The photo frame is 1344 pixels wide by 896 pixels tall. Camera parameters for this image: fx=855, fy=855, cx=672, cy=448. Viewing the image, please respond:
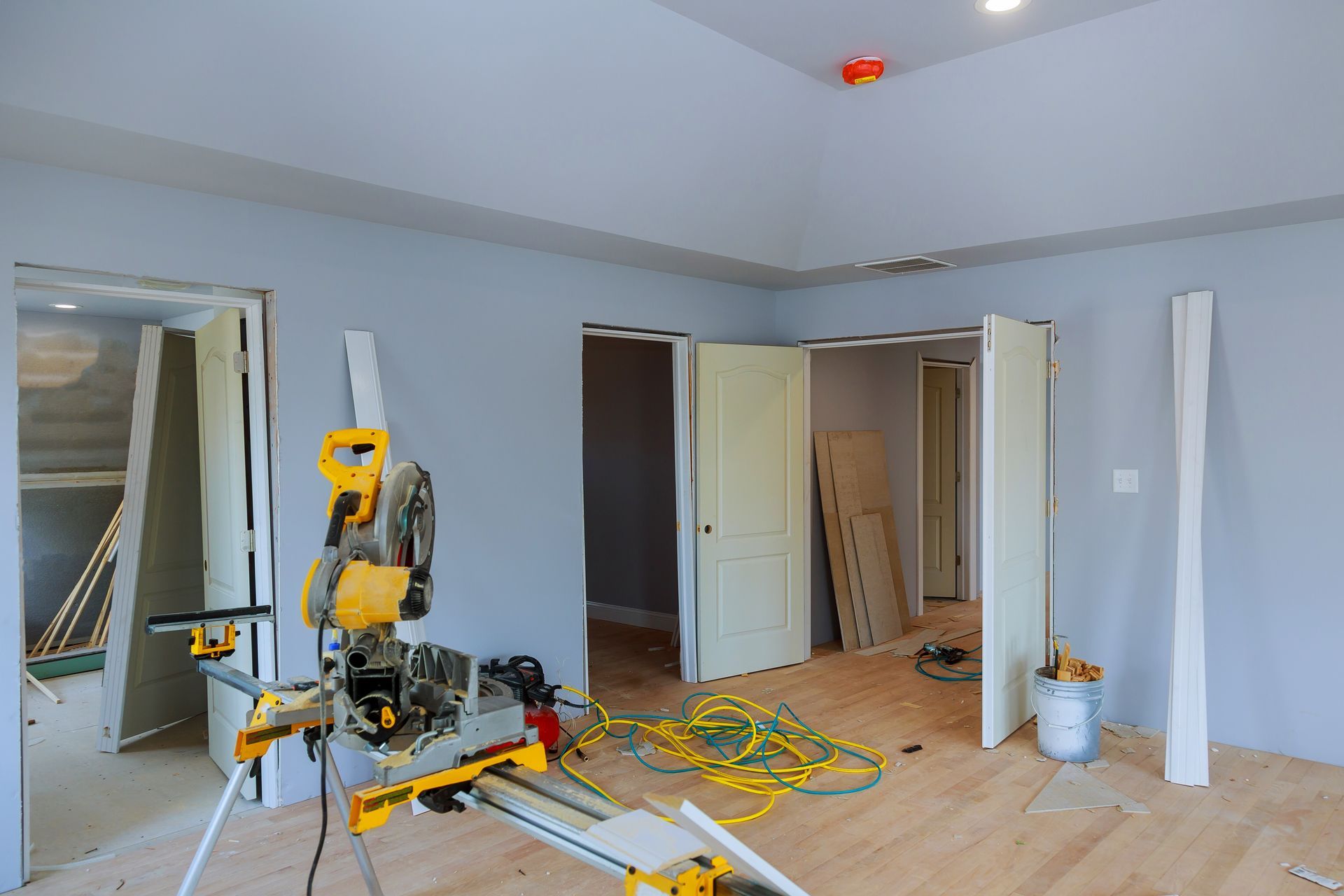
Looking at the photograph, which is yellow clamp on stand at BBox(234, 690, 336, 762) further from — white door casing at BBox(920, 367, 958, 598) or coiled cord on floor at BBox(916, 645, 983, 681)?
white door casing at BBox(920, 367, 958, 598)

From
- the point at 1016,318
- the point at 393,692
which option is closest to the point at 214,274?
the point at 393,692

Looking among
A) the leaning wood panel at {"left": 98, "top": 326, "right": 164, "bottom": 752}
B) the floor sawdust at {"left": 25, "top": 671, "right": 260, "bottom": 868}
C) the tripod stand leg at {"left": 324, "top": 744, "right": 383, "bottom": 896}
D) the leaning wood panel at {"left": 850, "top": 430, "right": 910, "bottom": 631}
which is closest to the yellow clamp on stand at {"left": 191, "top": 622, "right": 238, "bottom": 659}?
the tripod stand leg at {"left": 324, "top": 744, "right": 383, "bottom": 896}

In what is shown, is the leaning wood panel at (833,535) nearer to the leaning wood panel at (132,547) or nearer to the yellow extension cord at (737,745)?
the yellow extension cord at (737,745)

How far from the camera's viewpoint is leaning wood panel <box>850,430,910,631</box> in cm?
650

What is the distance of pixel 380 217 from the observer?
3.81 m

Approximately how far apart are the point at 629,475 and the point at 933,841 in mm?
4132

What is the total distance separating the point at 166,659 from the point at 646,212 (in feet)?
11.2

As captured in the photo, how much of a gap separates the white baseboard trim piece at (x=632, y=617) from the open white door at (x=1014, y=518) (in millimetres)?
2758

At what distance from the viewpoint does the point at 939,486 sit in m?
7.95

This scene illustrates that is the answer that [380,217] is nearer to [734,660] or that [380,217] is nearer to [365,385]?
[365,385]

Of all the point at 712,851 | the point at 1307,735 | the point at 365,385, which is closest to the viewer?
the point at 712,851

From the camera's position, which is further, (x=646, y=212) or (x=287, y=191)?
(x=646, y=212)

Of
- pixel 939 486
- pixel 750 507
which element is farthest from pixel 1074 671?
pixel 939 486

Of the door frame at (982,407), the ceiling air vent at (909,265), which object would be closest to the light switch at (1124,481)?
the door frame at (982,407)
